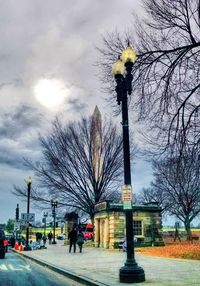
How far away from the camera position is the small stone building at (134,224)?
3322 cm

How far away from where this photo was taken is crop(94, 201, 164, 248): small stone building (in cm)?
3322

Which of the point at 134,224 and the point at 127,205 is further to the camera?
the point at 134,224

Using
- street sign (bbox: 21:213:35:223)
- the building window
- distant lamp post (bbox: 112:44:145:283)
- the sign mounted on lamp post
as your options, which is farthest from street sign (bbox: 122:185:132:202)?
street sign (bbox: 21:213:35:223)

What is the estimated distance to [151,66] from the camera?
14.9 metres

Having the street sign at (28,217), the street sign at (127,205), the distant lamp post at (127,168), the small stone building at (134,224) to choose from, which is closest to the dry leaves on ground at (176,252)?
the small stone building at (134,224)

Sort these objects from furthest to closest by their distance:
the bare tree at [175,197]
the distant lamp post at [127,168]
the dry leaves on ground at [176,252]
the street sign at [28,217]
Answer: the bare tree at [175,197]
the street sign at [28,217]
the dry leaves on ground at [176,252]
the distant lamp post at [127,168]

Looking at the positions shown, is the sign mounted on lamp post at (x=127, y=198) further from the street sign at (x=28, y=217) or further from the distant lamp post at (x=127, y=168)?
the street sign at (x=28, y=217)

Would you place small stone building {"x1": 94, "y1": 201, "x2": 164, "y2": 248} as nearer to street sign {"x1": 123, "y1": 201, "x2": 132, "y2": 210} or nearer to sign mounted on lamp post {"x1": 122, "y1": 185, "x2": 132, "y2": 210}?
sign mounted on lamp post {"x1": 122, "y1": 185, "x2": 132, "y2": 210}

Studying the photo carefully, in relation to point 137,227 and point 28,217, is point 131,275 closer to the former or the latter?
point 137,227

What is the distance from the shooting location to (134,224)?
34562 millimetres

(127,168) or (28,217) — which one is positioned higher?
(127,168)

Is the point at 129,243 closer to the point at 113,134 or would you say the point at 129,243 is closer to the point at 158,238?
the point at 158,238

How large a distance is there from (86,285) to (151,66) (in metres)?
7.87

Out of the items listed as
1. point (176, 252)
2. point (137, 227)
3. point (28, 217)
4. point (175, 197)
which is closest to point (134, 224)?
point (137, 227)
